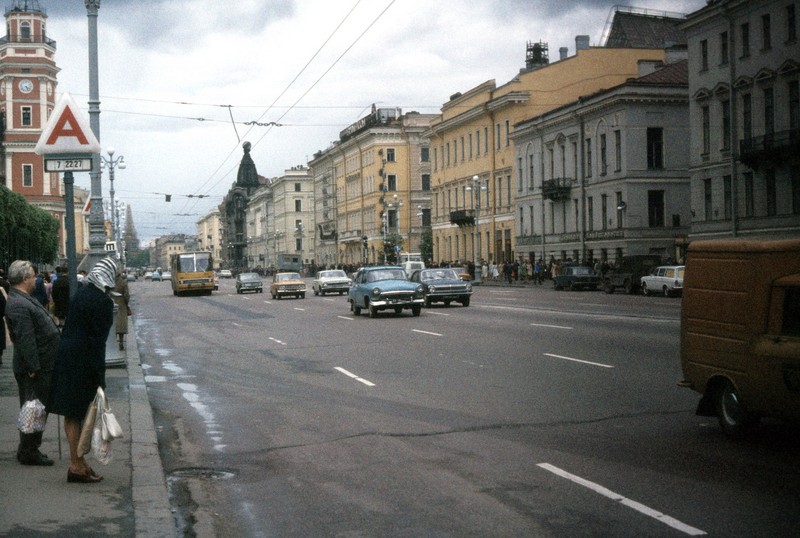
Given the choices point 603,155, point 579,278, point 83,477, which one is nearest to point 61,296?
point 83,477

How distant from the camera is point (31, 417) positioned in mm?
8367

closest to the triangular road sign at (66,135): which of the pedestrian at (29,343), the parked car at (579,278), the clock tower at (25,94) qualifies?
the pedestrian at (29,343)

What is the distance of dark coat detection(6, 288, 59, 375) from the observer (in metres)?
8.27

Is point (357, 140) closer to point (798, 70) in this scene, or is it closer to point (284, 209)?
point (284, 209)

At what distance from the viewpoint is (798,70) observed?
43375mm

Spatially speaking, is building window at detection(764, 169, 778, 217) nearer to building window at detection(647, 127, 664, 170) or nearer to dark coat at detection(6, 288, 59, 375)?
building window at detection(647, 127, 664, 170)

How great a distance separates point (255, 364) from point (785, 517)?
12635 millimetres

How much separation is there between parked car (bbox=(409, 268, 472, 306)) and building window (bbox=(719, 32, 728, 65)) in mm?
21279

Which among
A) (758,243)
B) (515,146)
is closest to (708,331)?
(758,243)

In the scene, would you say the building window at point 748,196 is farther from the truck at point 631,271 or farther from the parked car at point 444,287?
the parked car at point 444,287

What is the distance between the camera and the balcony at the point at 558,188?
66.9 meters

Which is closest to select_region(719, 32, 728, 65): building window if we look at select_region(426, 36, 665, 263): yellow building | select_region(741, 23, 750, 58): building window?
select_region(741, 23, 750, 58): building window

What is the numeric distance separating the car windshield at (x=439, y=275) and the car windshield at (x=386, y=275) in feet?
14.4

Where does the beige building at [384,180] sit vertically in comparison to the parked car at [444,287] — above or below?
above
